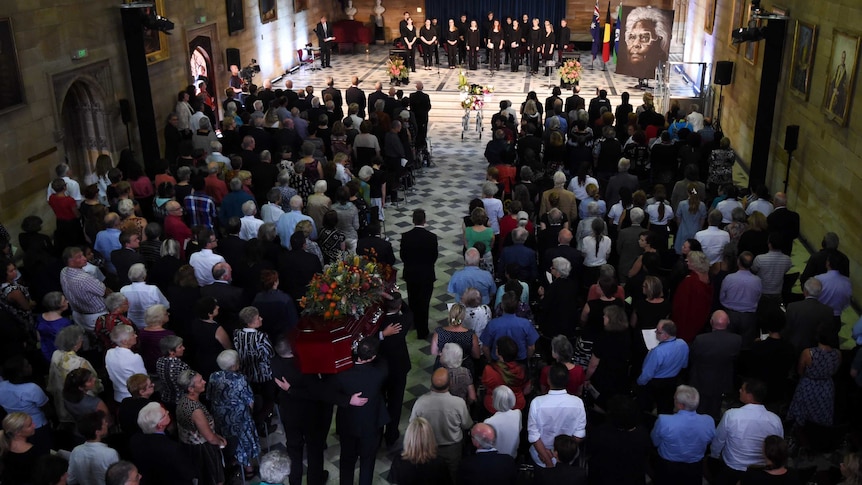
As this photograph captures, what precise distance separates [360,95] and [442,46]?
14.5 m

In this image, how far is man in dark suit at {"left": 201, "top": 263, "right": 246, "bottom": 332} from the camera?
7.11 meters

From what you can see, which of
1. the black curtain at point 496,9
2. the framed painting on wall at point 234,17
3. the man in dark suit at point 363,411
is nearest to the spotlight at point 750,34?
the man in dark suit at point 363,411

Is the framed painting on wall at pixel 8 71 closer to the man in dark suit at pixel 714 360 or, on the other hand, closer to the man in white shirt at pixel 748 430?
the man in dark suit at pixel 714 360

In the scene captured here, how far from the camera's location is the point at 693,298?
7.27 metres

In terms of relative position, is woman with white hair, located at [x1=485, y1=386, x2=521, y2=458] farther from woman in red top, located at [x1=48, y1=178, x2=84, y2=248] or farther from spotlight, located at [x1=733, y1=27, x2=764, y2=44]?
spotlight, located at [x1=733, y1=27, x2=764, y2=44]

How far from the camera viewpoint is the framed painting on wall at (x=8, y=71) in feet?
35.0

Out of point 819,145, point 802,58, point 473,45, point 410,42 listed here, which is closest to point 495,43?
point 473,45

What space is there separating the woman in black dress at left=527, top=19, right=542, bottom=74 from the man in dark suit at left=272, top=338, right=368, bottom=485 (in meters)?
21.5

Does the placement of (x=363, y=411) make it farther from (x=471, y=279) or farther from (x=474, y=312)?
(x=471, y=279)

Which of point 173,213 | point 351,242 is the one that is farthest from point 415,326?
point 173,213

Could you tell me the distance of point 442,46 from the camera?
2936cm

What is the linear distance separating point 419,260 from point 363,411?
2.75 metres

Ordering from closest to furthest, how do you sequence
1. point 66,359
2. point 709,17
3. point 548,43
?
point 66,359, point 709,17, point 548,43

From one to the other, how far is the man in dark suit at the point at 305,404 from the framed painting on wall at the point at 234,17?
16.1 metres
